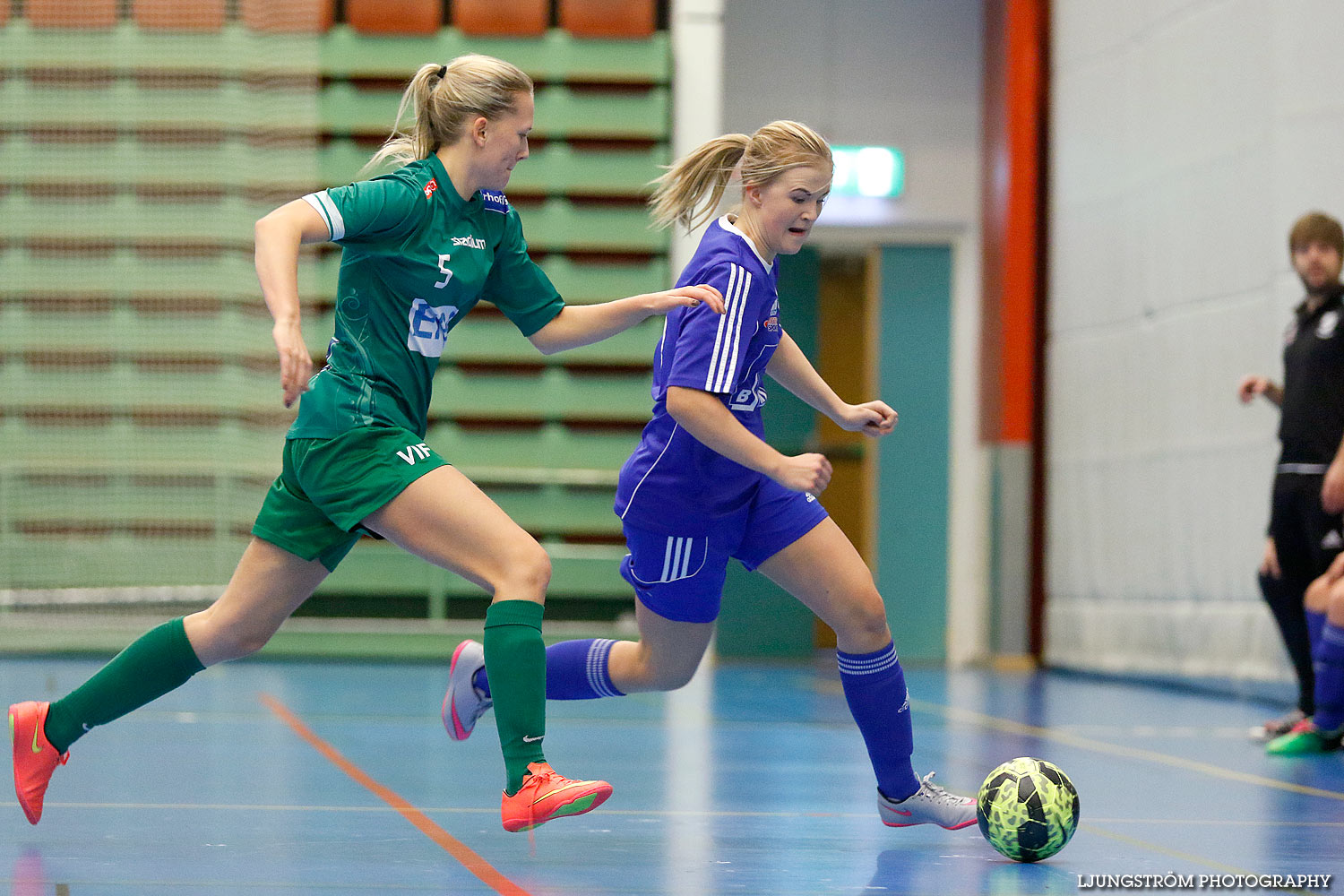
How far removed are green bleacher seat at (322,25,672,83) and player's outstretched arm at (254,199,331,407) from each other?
7.15 m

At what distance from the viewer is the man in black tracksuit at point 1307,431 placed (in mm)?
4934

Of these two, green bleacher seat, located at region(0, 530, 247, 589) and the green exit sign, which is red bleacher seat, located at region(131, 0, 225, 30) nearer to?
green bleacher seat, located at region(0, 530, 247, 589)

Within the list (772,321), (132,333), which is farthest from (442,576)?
(772,321)

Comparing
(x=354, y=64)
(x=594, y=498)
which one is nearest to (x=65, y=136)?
(x=354, y=64)

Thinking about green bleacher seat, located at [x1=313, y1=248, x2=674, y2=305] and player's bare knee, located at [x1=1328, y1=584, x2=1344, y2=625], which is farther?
green bleacher seat, located at [x1=313, y1=248, x2=674, y2=305]

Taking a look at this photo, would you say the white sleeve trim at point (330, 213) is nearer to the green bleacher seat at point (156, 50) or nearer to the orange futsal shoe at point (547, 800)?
the orange futsal shoe at point (547, 800)

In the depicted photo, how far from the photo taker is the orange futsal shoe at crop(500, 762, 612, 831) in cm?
254

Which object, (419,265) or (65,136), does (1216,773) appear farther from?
(65,136)

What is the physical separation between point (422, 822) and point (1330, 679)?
3.09 m

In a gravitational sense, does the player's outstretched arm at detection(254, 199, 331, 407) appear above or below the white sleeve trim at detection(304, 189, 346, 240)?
below

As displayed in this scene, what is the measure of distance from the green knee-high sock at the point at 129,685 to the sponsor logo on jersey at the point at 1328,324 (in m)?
3.88

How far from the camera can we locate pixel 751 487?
3.02 meters

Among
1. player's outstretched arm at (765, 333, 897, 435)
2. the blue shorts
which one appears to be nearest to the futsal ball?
the blue shorts

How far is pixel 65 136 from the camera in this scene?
9.21 m
